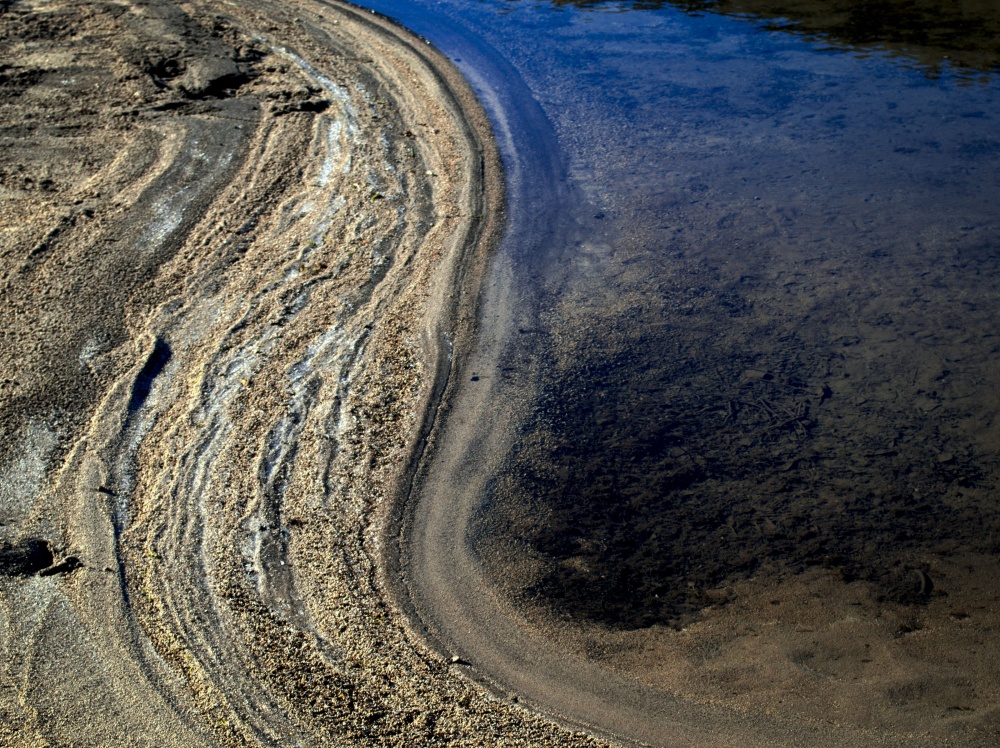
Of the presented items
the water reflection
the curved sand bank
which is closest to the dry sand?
the curved sand bank

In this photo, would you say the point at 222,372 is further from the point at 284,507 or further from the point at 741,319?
the point at 741,319

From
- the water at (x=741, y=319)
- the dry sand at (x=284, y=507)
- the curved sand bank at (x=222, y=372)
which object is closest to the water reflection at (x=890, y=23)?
the water at (x=741, y=319)

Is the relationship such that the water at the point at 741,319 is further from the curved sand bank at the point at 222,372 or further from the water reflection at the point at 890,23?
the curved sand bank at the point at 222,372

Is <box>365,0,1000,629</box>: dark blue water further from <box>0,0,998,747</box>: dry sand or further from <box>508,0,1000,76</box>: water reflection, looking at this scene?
<box>0,0,998,747</box>: dry sand

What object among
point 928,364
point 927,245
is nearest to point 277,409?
point 928,364

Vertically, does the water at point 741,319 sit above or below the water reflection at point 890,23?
below

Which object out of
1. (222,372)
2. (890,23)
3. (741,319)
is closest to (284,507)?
(222,372)

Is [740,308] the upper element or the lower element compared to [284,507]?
upper
